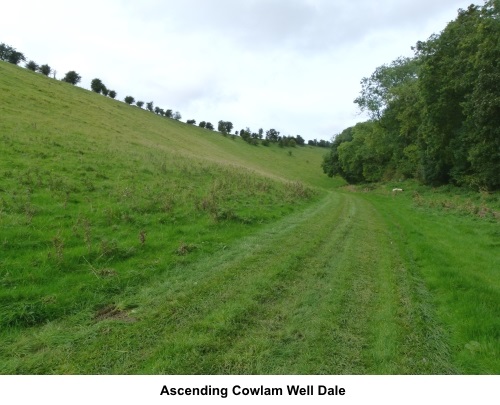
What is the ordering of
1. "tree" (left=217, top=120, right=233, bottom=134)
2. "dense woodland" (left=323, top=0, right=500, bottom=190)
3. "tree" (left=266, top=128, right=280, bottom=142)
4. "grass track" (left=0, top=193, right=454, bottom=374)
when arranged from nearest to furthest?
1. "grass track" (left=0, top=193, right=454, bottom=374)
2. "dense woodland" (left=323, top=0, right=500, bottom=190)
3. "tree" (left=217, top=120, right=233, bottom=134)
4. "tree" (left=266, top=128, right=280, bottom=142)

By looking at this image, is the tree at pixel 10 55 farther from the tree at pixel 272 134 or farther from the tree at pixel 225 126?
the tree at pixel 272 134

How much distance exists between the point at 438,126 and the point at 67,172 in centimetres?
3150

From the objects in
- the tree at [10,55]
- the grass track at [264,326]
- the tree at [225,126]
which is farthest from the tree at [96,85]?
the grass track at [264,326]

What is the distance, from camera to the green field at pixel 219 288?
4676 millimetres

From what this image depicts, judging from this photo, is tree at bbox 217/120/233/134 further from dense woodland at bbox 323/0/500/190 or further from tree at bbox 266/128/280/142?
dense woodland at bbox 323/0/500/190

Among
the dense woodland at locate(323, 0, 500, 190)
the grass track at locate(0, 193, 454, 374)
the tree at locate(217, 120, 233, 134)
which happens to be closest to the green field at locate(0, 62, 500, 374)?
the grass track at locate(0, 193, 454, 374)

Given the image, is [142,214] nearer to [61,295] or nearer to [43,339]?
[61,295]

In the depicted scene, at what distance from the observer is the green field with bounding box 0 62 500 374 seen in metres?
4.68

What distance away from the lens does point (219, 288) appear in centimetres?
695

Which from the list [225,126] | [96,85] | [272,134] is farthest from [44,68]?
[272,134]

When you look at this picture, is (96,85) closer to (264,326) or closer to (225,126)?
(225,126)

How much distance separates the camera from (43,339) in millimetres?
4836

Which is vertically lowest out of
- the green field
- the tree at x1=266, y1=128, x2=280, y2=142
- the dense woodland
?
the green field
